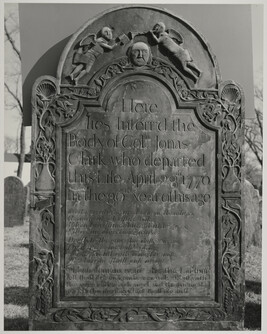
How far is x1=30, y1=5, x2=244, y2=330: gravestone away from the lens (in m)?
6.49

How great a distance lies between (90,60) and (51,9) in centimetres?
116

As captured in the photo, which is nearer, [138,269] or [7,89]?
[138,269]

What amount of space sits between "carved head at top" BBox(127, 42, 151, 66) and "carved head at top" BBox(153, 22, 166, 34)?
0.81ft

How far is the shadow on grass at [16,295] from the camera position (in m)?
7.93

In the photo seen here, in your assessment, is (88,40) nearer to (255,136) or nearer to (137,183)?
(137,183)

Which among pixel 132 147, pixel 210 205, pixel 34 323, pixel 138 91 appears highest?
pixel 138 91

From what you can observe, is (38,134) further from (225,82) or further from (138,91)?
(225,82)

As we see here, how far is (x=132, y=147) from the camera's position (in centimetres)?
661

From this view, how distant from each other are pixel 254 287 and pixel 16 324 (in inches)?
161

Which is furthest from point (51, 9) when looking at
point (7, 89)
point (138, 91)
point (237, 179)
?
point (7, 89)

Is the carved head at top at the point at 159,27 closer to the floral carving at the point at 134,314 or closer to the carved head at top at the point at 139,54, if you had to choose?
the carved head at top at the point at 139,54

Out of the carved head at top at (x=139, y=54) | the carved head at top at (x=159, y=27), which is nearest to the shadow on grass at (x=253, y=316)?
the carved head at top at (x=139, y=54)

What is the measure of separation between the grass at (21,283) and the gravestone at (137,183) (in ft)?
2.16

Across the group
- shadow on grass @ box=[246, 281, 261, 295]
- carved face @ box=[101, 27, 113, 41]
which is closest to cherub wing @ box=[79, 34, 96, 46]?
carved face @ box=[101, 27, 113, 41]
